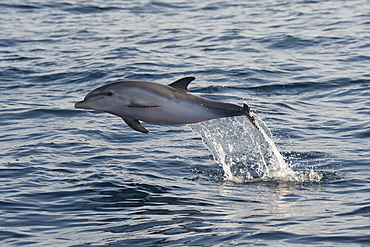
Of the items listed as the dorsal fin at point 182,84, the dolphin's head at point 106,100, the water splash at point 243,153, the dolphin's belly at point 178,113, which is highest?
the dorsal fin at point 182,84

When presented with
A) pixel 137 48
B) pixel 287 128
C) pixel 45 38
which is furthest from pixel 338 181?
pixel 45 38

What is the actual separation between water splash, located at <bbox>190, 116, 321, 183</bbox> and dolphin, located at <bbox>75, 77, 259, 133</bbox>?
1.74m

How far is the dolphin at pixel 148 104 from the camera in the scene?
25.3 feet

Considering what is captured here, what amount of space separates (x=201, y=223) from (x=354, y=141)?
506 cm

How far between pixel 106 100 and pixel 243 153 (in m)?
4.87

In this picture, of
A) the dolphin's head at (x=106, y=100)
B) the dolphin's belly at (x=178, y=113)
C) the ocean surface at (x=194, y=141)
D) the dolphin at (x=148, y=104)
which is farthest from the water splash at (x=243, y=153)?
the dolphin's head at (x=106, y=100)

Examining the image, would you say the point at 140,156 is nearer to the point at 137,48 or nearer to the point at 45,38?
the point at 137,48

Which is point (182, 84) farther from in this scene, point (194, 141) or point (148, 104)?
point (194, 141)

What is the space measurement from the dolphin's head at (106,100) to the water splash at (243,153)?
99.6 inches

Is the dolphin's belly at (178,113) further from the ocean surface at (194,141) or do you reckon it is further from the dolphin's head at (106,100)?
the ocean surface at (194,141)

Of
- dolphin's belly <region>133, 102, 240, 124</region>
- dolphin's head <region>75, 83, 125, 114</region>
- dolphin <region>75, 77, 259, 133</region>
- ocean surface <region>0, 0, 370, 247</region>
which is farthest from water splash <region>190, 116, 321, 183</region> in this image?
dolphin's head <region>75, 83, 125, 114</region>

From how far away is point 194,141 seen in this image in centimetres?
1255

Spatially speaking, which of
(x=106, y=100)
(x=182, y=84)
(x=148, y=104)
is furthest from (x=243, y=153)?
(x=106, y=100)

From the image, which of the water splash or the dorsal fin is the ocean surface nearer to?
the water splash
